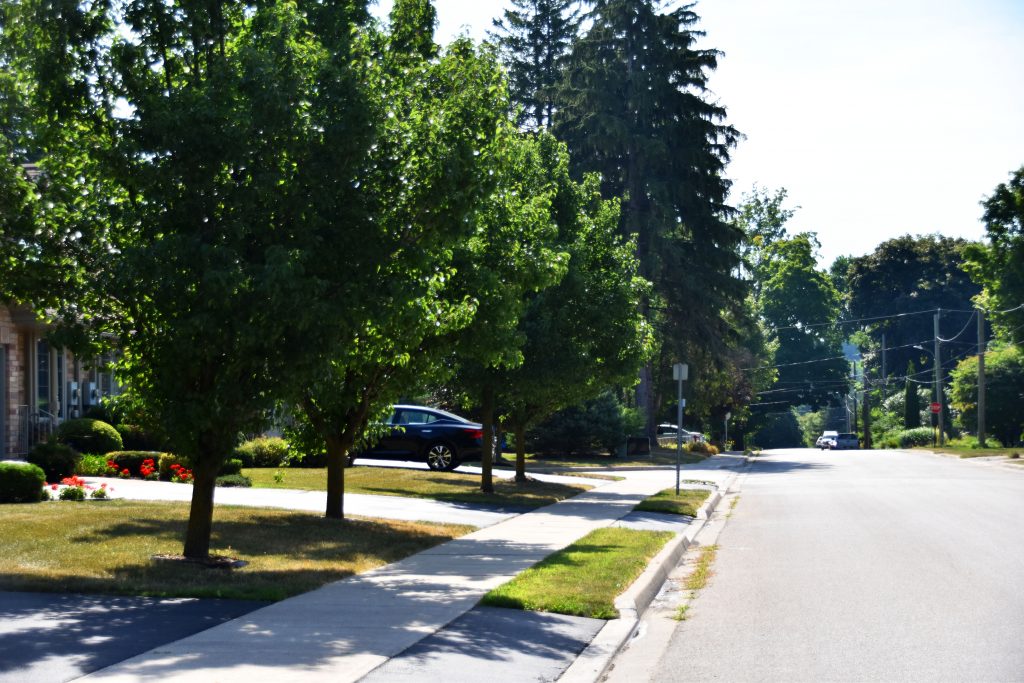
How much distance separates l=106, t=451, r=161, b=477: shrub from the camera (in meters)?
23.5

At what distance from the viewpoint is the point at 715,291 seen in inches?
2008

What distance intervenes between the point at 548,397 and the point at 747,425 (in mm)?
66452

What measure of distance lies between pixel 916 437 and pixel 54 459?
226 feet

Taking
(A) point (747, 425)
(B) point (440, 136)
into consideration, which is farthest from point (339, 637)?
(A) point (747, 425)

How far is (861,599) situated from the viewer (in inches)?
450

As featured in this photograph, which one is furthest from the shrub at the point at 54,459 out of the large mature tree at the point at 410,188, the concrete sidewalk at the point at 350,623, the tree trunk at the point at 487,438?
the concrete sidewalk at the point at 350,623

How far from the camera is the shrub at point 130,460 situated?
23.5 meters

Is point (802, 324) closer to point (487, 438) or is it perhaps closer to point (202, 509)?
point (487, 438)

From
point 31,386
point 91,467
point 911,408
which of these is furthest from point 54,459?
point 911,408

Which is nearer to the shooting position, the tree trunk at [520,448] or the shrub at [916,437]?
the tree trunk at [520,448]

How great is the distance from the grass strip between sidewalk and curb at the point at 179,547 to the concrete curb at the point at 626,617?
2.97 meters

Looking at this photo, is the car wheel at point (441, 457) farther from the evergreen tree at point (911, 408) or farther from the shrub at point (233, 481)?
the evergreen tree at point (911, 408)

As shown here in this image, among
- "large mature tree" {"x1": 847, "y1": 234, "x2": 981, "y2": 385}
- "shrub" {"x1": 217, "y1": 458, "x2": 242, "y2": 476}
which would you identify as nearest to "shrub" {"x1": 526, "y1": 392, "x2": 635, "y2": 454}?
"shrub" {"x1": 217, "y1": 458, "x2": 242, "y2": 476}

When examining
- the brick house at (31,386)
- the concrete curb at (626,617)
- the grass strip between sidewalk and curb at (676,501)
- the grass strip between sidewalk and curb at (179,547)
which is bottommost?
the concrete curb at (626,617)
